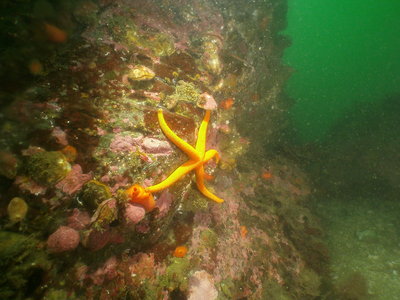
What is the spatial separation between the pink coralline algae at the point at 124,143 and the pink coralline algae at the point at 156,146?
131 mm

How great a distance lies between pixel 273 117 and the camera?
11.9 meters

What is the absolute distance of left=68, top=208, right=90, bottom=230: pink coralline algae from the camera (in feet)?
10.2

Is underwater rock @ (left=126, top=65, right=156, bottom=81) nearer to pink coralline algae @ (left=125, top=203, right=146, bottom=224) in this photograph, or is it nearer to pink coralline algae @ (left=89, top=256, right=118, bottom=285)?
pink coralline algae @ (left=125, top=203, right=146, bottom=224)

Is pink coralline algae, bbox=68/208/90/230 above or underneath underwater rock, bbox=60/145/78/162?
underneath

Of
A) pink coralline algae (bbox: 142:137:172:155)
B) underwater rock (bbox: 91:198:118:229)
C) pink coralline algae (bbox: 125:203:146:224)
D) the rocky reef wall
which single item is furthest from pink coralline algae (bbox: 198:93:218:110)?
underwater rock (bbox: 91:198:118:229)

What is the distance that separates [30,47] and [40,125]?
1.62 metres

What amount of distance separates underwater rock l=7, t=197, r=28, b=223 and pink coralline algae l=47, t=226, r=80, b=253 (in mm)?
419

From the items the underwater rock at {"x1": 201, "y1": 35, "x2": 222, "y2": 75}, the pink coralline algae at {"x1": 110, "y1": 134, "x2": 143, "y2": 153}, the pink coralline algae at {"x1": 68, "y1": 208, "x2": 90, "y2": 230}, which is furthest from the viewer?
the underwater rock at {"x1": 201, "y1": 35, "x2": 222, "y2": 75}

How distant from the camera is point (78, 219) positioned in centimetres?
316

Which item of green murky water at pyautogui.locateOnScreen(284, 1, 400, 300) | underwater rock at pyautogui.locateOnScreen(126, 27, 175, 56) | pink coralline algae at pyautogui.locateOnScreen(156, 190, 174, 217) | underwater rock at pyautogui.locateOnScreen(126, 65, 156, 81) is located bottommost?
green murky water at pyautogui.locateOnScreen(284, 1, 400, 300)

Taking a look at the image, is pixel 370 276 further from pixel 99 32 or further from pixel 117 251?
pixel 99 32

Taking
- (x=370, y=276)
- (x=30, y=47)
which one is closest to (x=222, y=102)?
(x=30, y=47)

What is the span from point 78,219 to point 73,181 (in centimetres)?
52

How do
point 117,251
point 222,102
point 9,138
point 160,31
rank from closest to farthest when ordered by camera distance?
point 9,138
point 117,251
point 160,31
point 222,102
